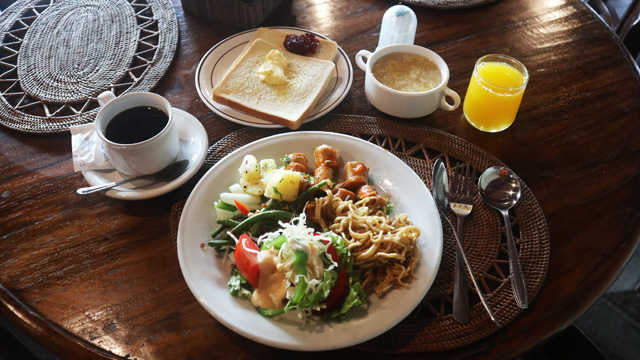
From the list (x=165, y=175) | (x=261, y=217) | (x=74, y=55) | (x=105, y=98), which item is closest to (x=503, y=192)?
(x=261, y=217)

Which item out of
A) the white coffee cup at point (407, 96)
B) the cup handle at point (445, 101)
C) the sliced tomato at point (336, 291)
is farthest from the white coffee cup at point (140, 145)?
the cup handle at point (445, 101)

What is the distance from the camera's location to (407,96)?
1757 millimetres

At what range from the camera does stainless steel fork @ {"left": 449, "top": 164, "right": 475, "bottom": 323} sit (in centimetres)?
128

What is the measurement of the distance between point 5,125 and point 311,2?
1618 millimetres

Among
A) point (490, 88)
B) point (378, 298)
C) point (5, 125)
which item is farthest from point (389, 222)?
point (5, 125)

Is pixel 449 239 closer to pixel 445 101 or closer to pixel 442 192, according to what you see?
pixel 442 192

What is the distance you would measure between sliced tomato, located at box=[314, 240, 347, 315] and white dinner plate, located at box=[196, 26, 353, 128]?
722 millimetres

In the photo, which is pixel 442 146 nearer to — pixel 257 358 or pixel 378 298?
pixel 378 298

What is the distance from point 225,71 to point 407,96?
868 mm

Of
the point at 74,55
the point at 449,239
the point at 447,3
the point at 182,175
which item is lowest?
the point at 449,239

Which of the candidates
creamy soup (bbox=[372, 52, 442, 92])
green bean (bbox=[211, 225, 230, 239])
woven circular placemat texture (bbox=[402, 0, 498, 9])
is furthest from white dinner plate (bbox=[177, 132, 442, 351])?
woven circular placemat texture (bbox=[402, 0, 498, 9])

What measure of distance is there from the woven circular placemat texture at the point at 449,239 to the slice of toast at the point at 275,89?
3.0 inches

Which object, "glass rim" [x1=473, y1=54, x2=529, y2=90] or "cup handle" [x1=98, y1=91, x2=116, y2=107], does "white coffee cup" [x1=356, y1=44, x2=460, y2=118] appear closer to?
"glass rim" [x1=473, y1=54, x2=529, y2=90]

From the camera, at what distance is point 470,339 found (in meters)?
1.23
